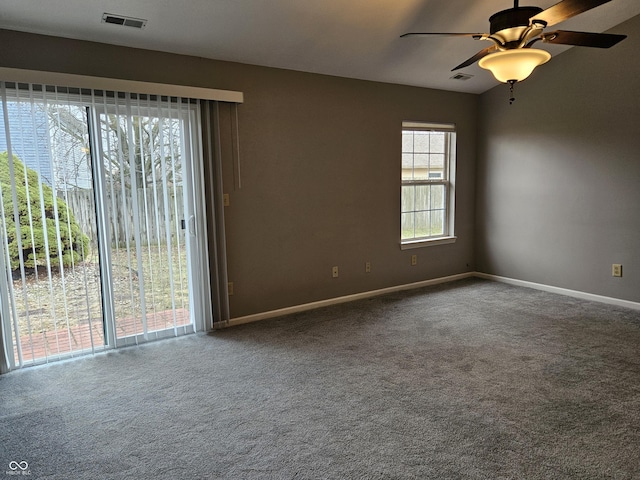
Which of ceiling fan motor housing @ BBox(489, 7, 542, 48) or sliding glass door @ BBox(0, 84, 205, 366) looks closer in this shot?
ceiling fan motor housing @ BBox(489, 7, 542, 48)

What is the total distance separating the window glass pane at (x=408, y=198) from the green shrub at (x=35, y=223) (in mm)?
3510

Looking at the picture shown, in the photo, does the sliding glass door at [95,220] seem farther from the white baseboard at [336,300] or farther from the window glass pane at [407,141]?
the window glass pane at [407,141]

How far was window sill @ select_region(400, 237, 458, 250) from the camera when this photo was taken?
520 cm

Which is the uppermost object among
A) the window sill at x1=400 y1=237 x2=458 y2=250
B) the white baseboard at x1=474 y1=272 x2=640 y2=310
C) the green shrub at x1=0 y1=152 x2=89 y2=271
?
the green shrub at x1=0 y1=152 x2=89 y2=271

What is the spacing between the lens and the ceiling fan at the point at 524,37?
7.50ft

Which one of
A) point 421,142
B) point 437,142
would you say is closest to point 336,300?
point 421,142

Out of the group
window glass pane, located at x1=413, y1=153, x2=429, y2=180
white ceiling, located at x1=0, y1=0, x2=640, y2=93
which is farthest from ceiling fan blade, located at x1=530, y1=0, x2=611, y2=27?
window glass pane, located at x1=413, y1=153, x2=429, y2=180

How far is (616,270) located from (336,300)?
9.45 ft

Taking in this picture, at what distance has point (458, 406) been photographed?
8.25 feet

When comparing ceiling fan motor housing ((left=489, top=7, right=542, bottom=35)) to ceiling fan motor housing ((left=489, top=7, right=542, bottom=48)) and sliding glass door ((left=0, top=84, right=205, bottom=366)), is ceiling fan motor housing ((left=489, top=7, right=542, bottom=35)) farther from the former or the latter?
sliding glass door ((left=0, top=84, right=205, bottom=366))

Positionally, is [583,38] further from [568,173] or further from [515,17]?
[568,173]

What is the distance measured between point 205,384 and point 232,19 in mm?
2587

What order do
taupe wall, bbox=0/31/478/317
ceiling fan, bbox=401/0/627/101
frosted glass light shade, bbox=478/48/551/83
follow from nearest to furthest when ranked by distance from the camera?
ceiling fan, bbox=401/0/627/101
frosted glass light shade, bbox=478/48/551/83
taupe wall, bbox=0/31/478/317

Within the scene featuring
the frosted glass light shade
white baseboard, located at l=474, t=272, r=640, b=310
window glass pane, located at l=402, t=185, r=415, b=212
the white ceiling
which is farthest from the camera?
window glass pane, located at l=402, t=185, r=415, b=212
